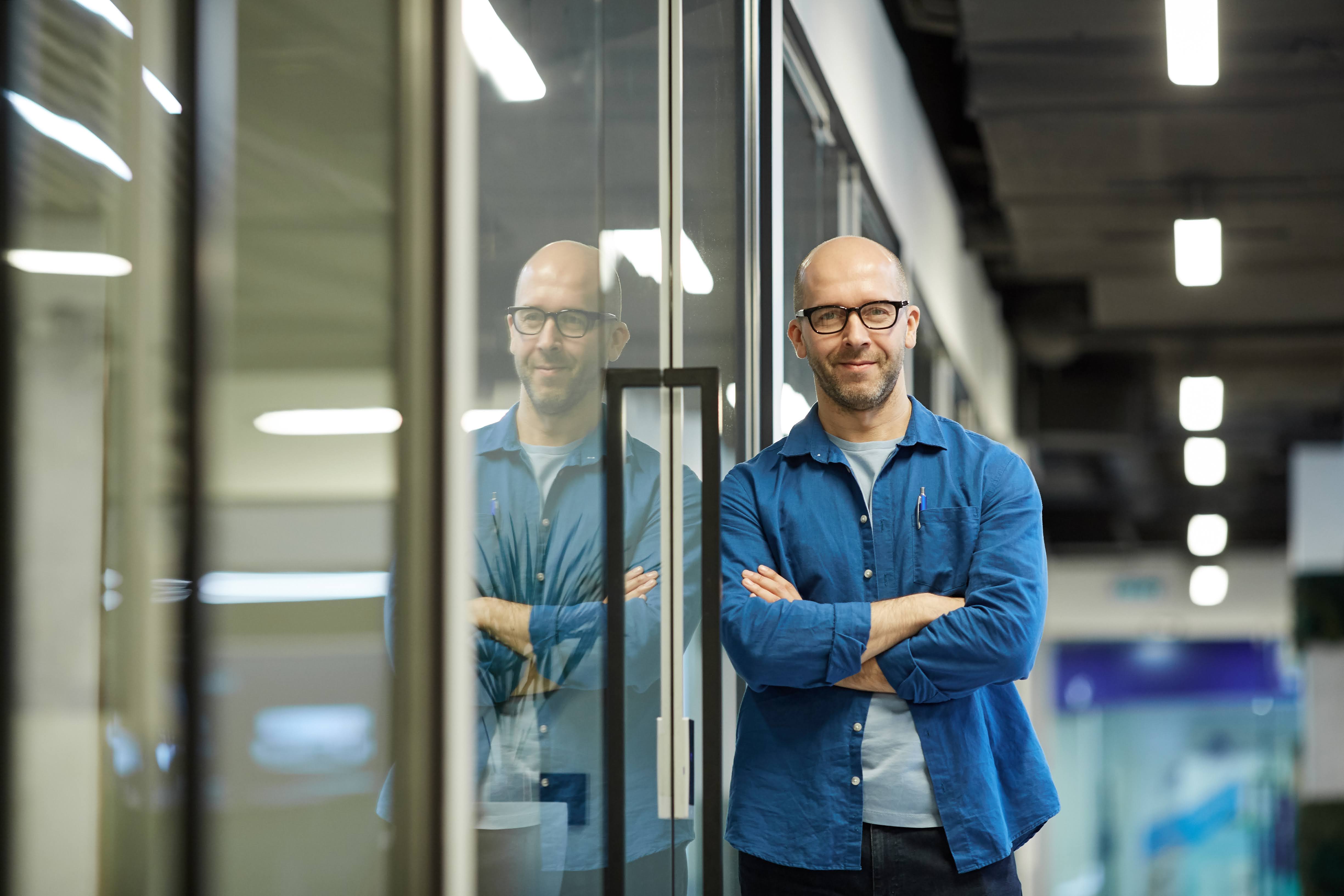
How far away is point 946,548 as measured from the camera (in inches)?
73.4

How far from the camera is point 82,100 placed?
1140 millimetres

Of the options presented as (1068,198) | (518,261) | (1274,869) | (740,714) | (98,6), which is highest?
(1068,198)

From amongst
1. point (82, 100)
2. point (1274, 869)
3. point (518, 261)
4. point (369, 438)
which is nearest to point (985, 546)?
point (518, 261)

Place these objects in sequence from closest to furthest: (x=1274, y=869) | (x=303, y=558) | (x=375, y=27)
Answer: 1. (x=303, y=558)
2. (x=375, y=27)
3. (x=1274, y=869)

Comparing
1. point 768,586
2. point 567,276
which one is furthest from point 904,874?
point 567,276

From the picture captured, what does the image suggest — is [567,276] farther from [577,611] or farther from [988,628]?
[988,628]

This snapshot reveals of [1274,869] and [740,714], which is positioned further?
[1274,869]

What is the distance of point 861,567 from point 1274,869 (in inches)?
689

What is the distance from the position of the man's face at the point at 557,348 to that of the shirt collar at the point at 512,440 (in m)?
0.05

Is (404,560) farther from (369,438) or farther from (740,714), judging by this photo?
(740,714)

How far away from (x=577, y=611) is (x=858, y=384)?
0.51 m

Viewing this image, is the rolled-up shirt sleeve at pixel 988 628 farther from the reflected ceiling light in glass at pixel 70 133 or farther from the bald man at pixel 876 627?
the reflected ceiling light in glass at pixel 70 133

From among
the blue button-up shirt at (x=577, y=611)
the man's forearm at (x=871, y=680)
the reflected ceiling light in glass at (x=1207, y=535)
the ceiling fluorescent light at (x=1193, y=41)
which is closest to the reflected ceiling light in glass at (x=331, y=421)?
the blue button-up shirt at (x=577, y=611)

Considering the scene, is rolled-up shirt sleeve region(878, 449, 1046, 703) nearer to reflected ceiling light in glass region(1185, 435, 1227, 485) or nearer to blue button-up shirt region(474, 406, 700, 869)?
blue button-up shirt region(474, 406, 700, 869)
